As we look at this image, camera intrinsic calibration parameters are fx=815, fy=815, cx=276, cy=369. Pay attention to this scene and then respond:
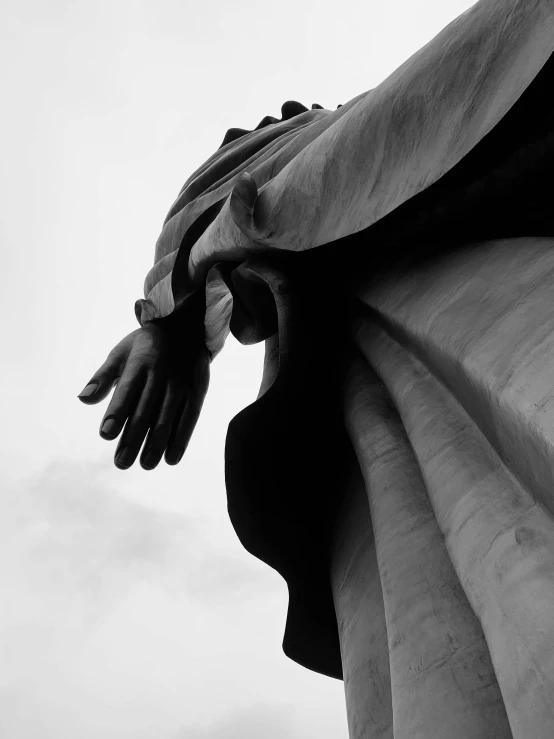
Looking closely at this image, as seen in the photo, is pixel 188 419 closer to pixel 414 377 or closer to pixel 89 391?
pixel 89 391

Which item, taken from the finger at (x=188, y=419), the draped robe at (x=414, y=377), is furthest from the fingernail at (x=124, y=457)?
the draped robe at (x=414, y=377)

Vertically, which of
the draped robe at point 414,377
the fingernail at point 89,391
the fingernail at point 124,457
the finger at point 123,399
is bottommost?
the draped robe at point 414,377

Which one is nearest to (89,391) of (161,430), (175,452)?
(161,430)

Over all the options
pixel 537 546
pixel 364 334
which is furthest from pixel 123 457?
pixel 537 546

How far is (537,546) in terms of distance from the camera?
150 cm

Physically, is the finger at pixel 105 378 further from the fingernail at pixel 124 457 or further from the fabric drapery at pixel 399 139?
the fabric drapery at pixel 399 139

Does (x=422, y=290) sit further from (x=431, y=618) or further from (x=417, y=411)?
(x=431, y=618)

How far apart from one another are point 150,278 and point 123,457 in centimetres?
103

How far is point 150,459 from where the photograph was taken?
12.6 feet

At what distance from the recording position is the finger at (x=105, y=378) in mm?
3930

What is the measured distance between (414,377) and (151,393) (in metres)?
1.78

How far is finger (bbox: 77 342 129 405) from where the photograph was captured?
393cm

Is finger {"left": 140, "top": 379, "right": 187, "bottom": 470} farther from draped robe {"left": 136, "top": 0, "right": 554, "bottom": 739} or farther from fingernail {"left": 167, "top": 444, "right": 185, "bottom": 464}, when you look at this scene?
draped robe {"left": 136, "top": 0, "right": 554, "bottom": 739}

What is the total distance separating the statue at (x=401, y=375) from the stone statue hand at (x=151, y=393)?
0.04 ft
